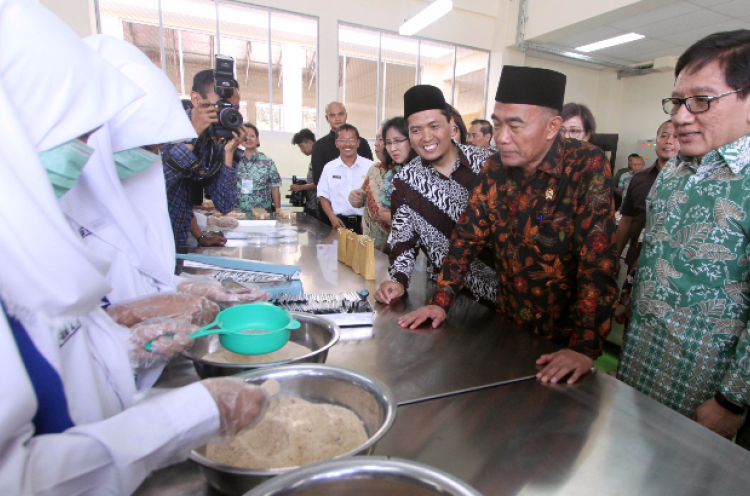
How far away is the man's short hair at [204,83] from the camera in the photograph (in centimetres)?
255

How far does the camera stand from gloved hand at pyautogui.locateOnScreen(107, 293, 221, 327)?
38.9 inches

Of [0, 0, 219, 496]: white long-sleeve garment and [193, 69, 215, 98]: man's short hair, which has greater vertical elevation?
[193, 69, 215, 98]: man's short hair

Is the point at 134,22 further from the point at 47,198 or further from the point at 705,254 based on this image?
the point at 705,254

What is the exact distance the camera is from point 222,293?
125 cm

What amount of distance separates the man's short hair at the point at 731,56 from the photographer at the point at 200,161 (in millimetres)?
2095

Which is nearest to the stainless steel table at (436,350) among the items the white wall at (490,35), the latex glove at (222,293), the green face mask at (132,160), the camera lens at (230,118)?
the latex glove at (222,293)

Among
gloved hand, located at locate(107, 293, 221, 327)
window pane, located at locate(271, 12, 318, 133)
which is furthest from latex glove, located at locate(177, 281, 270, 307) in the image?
window pane, located at locate(271, 12, 318, 133)

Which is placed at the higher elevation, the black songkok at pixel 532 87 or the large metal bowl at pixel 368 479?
the black songkok at pixel 532 87

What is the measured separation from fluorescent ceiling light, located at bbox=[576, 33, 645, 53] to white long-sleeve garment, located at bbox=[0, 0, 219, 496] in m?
8.41

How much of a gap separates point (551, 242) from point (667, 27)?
284 inches

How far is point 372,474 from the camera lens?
56 cm

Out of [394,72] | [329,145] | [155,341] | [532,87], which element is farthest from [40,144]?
[394,72]

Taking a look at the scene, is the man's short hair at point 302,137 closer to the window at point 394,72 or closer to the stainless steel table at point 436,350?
the window at point 394,72

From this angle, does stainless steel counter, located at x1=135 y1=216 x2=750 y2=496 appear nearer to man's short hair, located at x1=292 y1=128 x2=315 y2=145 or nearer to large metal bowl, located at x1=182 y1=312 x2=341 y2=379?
large metal bowl, located at x1=182 y1=312 x2=341 y2=379
